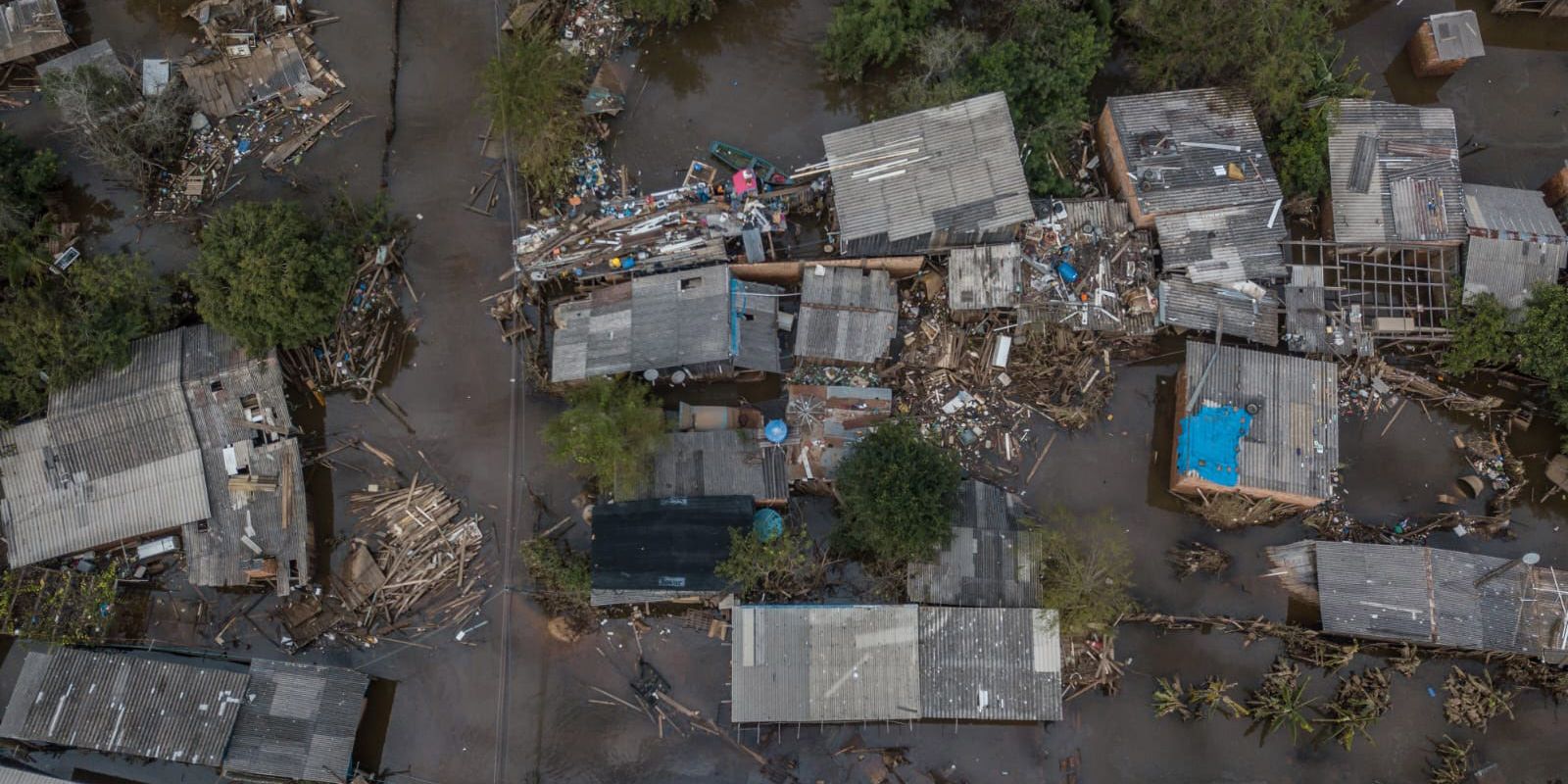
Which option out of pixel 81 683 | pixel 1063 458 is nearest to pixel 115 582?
pixel 81 683

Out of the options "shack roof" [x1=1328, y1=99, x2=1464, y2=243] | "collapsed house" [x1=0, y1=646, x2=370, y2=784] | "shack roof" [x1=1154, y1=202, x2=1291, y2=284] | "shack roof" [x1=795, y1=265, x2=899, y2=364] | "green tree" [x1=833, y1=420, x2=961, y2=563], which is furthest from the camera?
"shack roof" [x1=1328, y1=99, x2=1464, y2=243]

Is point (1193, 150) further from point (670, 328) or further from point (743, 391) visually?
point (670, 328)

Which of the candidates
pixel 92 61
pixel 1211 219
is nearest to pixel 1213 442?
pixel 1211 219

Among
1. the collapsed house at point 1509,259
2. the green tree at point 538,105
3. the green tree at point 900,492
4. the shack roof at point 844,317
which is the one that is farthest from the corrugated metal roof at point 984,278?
the collapsed house at point 1509,259

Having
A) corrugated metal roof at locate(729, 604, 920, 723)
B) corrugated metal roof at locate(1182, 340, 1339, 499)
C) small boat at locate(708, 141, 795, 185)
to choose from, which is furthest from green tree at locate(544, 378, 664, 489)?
corrugated metal roof at locate(1182, 340, 1339, 499)

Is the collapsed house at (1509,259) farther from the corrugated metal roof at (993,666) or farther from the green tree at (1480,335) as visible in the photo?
the corrugated metal roof at (993,666)

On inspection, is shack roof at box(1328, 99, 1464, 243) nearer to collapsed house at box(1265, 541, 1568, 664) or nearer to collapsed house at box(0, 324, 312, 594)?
collapsed house at box(1265, 541, 1568, 664)
